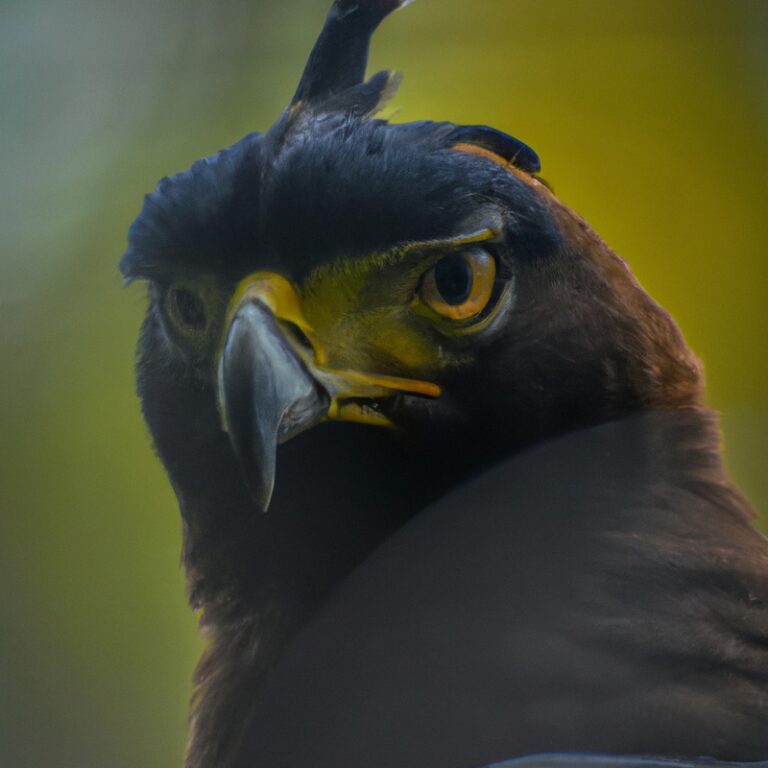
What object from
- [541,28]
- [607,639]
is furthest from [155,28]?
[607,639]

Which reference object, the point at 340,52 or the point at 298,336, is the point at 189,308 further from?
the point at 340,52

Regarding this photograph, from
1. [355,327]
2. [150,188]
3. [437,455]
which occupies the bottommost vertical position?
[437,455]

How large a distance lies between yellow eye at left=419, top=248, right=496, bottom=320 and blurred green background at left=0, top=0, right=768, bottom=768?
208 millimetres

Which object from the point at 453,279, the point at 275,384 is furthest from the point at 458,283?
the point at 275,384

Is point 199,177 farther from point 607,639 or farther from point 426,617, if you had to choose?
point 607,639

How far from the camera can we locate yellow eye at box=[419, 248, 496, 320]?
0.96m

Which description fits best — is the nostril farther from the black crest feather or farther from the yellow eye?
the black crest feather

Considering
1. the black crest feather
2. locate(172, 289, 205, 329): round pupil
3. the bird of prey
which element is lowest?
the bird of prey

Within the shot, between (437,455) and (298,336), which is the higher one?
(298,336)

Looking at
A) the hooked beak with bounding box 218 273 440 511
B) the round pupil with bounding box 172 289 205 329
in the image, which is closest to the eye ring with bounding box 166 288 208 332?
the round pupil with bounding box 172 289 205 329

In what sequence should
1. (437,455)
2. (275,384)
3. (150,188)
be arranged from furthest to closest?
(150,188) → (437,455) → (275,384)

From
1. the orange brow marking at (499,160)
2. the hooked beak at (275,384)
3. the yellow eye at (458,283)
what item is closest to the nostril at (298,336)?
the hooked beak at (275,384)

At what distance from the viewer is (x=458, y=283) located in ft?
3.15

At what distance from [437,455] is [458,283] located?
0.60ft
